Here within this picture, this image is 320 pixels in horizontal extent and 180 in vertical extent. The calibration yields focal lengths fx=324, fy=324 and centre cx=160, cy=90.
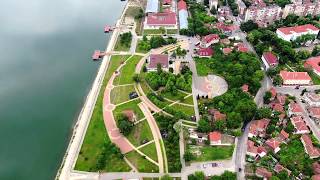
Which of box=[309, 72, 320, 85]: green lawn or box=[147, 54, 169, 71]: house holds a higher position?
box=[147, 54, 169, 71]: house

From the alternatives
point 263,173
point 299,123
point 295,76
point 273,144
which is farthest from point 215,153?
point 295,76

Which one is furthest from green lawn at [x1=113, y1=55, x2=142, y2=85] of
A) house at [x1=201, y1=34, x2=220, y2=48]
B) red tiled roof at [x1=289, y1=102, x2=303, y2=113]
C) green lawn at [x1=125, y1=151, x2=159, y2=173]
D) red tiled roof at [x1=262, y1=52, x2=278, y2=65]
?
red tiled roof at [x1=289, y1=102, x2=303, y2=113]

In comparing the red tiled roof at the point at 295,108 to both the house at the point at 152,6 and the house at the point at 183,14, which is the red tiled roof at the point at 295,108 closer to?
the house at the point at 183,14

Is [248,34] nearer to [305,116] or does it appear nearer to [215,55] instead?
[215,55]

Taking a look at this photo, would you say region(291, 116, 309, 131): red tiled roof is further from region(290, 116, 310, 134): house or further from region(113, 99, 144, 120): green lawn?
region(113, 99, 144, 120): green lawn

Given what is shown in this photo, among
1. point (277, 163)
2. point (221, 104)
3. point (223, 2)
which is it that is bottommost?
point (277, 163)

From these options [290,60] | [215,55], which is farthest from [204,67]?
[290,60]

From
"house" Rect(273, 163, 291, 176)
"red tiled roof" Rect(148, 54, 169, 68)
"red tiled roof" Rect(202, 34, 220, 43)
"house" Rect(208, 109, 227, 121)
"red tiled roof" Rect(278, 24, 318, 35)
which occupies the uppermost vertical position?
"red tiled roof" Rect(202, 34, 220, 43)
